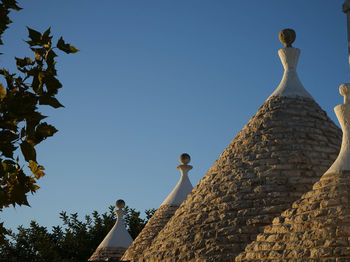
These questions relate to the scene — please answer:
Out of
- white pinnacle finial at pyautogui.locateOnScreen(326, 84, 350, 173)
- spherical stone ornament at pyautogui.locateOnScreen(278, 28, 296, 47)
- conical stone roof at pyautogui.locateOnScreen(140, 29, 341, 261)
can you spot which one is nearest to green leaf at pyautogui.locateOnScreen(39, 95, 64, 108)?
white pinnacle finial at pyautogui.locateOnScreen(326, 84, 350, 173)

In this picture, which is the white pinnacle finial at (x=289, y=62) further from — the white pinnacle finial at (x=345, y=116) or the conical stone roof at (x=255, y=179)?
the white pinnacle finial at (x=345, y=116)

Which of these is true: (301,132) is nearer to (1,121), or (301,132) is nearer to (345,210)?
(345,210)

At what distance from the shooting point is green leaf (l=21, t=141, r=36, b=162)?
3006mm

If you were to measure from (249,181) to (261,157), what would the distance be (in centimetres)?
54

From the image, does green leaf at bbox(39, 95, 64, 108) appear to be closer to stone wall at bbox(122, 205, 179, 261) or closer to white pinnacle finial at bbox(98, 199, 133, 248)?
stone wall at bbox(122, 205, 179, 261)

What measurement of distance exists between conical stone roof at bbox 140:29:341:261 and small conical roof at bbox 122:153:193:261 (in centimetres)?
293

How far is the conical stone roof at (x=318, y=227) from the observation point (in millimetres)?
6406

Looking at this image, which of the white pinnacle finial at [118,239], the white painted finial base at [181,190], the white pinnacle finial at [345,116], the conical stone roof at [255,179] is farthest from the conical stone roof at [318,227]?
the white pinnacle finial at [118,239]

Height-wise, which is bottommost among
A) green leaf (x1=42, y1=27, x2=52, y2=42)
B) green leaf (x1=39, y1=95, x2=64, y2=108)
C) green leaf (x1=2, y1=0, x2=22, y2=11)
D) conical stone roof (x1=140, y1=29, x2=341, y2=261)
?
green leaf (x1=39, y1=95, x2=64, y2=108)

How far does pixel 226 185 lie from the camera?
9250 mm

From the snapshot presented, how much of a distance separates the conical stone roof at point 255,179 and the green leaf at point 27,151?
571 centimetres

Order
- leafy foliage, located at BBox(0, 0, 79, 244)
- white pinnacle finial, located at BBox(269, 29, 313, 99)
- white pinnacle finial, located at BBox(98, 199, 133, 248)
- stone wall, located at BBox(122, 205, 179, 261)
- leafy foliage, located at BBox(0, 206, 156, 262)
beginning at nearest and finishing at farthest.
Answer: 1. leafy foliage, located at BBox(0, 0, 79, 244)
2. white pinnacle finial, located at BBox(269, 29, 313, 99)
3. stone wall, located at BBox(122, 205, 179, 261)
4. white pinnacle finial, located at BBox(98, 199, 133, 248)
5. leafy foliage, located at BBox(0, 206, 156, 262)

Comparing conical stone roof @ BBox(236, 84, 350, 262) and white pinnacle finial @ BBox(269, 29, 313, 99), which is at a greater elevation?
white pinnacle finial @ BBox(269, 29, 313, 99)

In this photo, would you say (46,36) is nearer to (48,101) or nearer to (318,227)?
(48,101)
